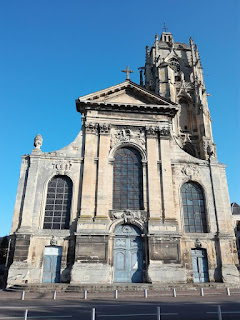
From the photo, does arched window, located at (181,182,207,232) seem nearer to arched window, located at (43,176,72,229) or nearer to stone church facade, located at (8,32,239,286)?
stone church facade, located at (8,32,239,286)

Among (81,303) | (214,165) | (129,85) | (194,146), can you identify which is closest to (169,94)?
(194,146)

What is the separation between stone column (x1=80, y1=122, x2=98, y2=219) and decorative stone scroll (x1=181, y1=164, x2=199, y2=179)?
6640 mm

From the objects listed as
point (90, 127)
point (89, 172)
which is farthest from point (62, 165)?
point (90, 127)

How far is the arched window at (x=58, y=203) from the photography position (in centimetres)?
1739

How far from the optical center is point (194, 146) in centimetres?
3353

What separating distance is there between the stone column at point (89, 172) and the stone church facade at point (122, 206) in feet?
0.22

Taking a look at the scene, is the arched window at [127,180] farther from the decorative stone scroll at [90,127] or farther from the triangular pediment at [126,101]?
the triangular pediment at [126,101]

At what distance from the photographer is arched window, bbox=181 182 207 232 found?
18.3 meters

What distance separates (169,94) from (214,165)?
1710cm

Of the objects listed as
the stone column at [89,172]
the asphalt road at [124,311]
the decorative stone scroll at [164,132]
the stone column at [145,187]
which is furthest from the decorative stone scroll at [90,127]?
the asphalt road at [124,311]

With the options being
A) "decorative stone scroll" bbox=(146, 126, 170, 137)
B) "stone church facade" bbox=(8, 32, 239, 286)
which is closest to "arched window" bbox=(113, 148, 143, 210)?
"stone church facade" bbox=(8, 32, 239, 286)

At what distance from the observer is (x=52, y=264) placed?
53.5ft

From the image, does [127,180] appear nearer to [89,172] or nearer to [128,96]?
[89,172]

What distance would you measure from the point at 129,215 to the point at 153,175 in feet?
11.0
